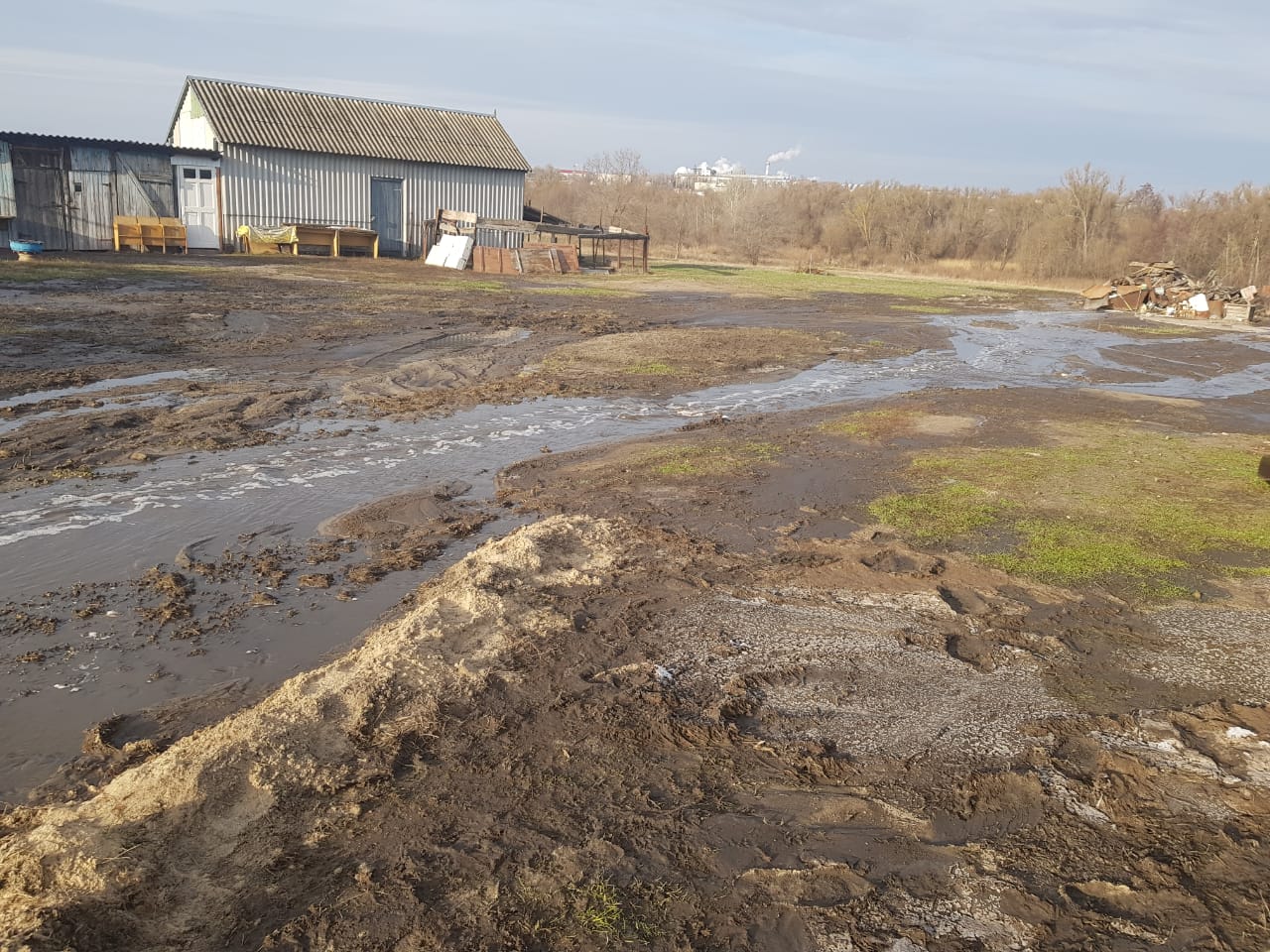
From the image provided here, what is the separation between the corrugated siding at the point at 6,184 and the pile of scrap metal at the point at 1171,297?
128ft

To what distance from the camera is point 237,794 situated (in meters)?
3.97

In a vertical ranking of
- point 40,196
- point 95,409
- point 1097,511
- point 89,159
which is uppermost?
point 89,159

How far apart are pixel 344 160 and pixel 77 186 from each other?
9933 millimetres

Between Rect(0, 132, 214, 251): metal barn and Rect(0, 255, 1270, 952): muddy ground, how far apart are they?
25501 mm

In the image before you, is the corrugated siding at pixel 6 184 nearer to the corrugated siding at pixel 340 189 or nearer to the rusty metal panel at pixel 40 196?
the rusty metal panel at pixel 40 196

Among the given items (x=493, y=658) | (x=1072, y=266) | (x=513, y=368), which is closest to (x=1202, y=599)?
(x=493, y=658)

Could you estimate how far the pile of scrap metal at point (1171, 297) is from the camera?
36.1 meters

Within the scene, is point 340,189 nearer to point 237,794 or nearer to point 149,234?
point 149,234

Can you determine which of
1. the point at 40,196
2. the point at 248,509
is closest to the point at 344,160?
the point at 40,196

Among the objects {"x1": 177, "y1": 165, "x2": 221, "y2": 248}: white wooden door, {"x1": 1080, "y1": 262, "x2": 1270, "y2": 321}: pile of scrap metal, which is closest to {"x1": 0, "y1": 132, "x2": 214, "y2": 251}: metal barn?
{"x1": 177, "y1": 165, "x2": 221, "y2": 248}: white wooden door

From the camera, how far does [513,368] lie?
52.4 feet

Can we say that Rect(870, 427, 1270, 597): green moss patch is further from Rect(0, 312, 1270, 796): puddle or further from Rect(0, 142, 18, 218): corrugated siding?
Rect(0, 142, 18, 218): corrugated siding

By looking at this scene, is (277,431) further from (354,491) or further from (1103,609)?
(1103,609)

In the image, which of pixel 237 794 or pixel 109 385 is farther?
pixel 109 385
